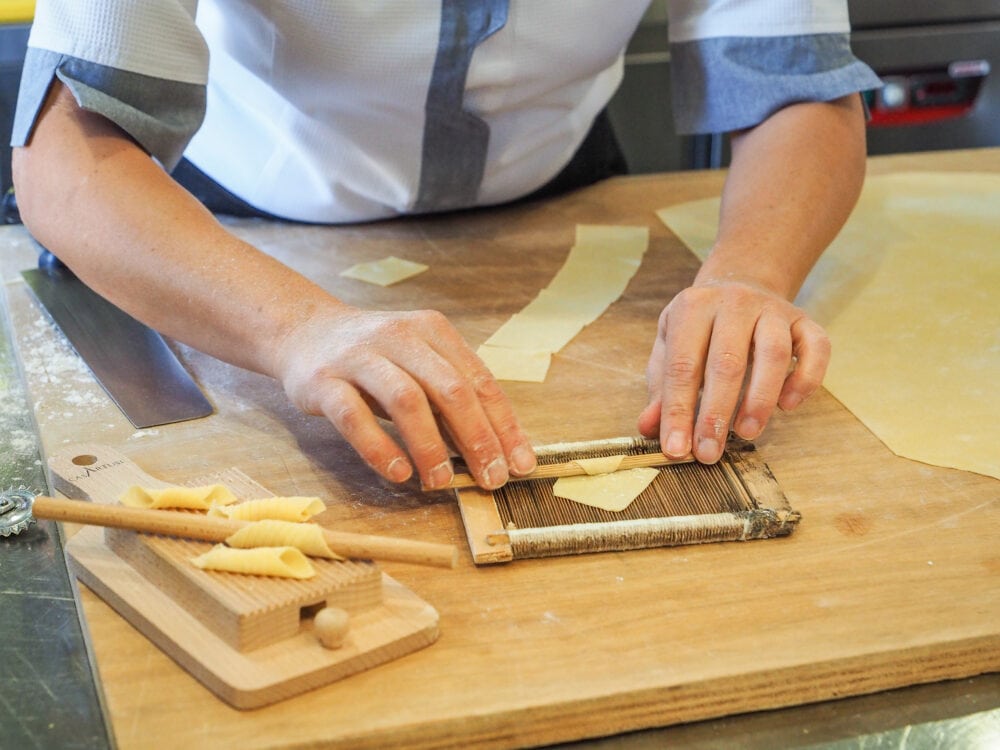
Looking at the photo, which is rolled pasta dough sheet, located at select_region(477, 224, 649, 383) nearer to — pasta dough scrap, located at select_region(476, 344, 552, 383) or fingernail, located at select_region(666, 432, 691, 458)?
pasta dough scrap, located at select_region(476, 344, 552, 383)

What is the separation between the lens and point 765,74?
4.69 feet

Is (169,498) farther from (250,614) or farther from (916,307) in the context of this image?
(916,307)

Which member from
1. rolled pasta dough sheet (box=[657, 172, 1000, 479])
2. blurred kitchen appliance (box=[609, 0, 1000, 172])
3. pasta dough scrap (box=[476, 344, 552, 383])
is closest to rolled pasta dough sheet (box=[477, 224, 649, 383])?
pasta dough scrap (box=[476, 344, 552, 383])

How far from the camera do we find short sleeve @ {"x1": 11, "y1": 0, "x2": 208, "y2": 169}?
1.11m

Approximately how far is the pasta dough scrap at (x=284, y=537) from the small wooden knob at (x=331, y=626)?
2.0 inches

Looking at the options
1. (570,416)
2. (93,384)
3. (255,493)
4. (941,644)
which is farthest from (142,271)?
(941,644)

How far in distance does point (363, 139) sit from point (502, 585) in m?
0.79

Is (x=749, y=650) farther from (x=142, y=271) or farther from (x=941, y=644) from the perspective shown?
(x=142, y=271)

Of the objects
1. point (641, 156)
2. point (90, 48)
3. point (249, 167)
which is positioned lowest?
point (641, 156)

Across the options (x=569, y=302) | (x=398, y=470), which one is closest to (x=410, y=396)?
(x=398, y=470)

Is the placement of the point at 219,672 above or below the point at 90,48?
below

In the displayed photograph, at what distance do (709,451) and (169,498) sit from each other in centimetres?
46

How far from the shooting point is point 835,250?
5.02 ft

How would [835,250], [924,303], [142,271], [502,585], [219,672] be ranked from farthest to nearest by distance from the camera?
[835,250] < [924,303] < [142,271] < [502,585] < [219,672]
